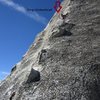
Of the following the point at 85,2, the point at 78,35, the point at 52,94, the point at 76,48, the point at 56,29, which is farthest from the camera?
the point at 85,2

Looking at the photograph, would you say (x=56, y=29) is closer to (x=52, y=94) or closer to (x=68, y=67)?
(x=68, y=67)

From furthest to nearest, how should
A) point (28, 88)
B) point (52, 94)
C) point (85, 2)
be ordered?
point (85, 2) → point (28, 88) → point (52, 94)

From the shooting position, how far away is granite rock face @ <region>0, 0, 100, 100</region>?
147 ft

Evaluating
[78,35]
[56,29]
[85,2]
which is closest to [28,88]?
[78,35]

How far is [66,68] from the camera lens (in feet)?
164

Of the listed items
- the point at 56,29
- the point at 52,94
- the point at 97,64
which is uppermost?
the point at 56,29

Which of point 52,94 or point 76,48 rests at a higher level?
point 76,48

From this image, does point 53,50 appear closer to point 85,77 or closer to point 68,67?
point 68,67

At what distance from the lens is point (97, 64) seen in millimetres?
49625

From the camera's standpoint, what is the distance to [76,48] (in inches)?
2228

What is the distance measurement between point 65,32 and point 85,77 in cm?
2073

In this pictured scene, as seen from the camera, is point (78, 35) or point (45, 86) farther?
point (78, 35)

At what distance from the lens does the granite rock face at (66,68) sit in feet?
147

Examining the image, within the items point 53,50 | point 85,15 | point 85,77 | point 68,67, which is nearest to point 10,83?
point 53,50
